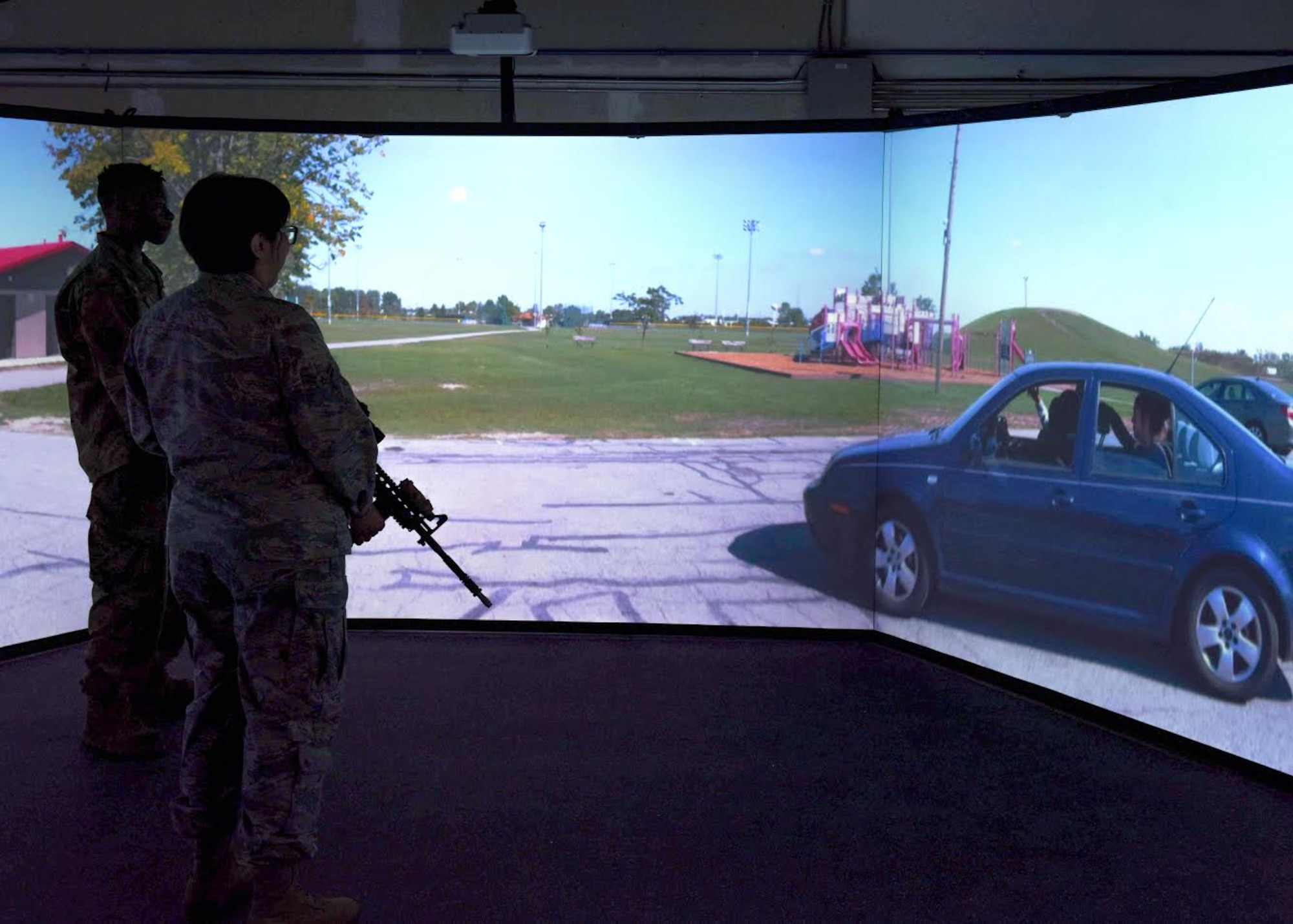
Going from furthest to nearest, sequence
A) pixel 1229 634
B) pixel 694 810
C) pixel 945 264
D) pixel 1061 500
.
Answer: pixel 945 264
pixel 1061 500
pixel 1229 634
pixel 694 810

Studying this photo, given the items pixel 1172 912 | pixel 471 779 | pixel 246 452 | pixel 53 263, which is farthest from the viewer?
pixel 53 263

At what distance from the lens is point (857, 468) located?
16.1ft

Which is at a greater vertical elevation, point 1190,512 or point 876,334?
point 876,334

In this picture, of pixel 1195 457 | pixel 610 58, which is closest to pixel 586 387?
pixel 610 58

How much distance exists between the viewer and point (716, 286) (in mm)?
5117

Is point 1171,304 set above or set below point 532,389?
above

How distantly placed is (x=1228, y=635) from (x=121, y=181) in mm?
3703

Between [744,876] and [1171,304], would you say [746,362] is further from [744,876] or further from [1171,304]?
[744,876]

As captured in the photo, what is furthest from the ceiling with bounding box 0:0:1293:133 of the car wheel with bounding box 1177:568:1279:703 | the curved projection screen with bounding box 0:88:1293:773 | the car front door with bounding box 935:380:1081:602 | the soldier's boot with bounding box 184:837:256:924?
the soldier's boot with bounding box 184:837:256:924

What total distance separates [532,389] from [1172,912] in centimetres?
339

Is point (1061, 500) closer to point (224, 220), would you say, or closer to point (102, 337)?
point (224, 220)

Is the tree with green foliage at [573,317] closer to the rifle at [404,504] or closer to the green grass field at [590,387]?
the green grass field at [590,387]

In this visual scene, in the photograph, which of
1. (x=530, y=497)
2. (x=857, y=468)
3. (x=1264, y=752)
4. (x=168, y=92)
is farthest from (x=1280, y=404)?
(x=168, y=92)

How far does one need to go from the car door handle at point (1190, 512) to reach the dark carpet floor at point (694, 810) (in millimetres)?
768
